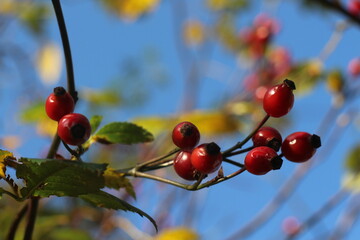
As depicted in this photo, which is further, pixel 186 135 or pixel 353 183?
pixel 353 183

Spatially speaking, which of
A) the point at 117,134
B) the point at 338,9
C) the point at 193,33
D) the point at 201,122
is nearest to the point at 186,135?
the point at 117,134

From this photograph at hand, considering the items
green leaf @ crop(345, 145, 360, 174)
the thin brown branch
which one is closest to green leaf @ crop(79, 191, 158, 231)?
the thin brown branch

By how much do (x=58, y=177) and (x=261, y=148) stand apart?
1.01 feet

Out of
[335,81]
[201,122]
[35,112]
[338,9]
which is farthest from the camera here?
[335,81]

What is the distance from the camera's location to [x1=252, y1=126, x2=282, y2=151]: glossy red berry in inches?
30.1

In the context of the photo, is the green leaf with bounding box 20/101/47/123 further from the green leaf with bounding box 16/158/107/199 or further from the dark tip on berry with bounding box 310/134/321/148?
the dark tip on berry with bounding box 310/134/321/148

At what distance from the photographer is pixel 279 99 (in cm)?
79

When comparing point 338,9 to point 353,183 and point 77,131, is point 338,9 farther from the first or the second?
point 77,131

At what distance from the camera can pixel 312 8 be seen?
2531 mm

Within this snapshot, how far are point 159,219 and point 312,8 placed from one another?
4.61 ft

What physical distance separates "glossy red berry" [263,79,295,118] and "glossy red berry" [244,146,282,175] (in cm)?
8

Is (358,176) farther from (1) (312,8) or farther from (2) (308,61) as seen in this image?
(1) (312,8)

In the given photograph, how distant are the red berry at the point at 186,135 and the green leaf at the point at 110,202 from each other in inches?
5.0

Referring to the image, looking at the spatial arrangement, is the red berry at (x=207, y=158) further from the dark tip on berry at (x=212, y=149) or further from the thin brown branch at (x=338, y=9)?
the thin brown branch at (x=338, y=9)
